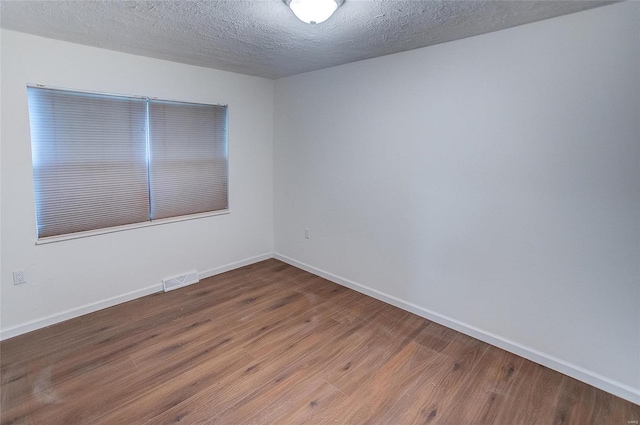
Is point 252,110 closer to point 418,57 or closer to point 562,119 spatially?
point 418,57

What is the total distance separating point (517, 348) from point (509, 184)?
128 cm

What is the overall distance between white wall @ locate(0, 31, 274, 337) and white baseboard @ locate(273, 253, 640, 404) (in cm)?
163

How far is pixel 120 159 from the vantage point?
10.2 ft

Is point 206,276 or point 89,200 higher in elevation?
point 89,200

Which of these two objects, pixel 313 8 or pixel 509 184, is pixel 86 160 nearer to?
pixel 313 8

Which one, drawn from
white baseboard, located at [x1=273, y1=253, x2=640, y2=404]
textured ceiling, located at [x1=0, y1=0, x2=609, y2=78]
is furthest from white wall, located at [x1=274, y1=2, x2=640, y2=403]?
textured ceiling, located at [x1=0, y1=0, x2=609, y2=78]

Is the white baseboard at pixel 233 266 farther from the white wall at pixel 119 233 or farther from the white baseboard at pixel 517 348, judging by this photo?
the white baseboard at pixel 517 348

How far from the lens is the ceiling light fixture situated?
5.96 feet

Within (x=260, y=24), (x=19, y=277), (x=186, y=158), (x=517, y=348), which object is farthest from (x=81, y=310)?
(x=517, y=348)

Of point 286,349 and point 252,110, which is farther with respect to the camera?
point 252,110

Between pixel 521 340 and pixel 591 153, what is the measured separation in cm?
145

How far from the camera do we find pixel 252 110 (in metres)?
4.11

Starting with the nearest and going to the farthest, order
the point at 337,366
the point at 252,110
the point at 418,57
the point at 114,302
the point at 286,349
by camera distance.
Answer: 1. the point at 337,366
2. the point at 286,349
3. the point at 418,57
4. the point at 114,302
5. the point at 252,110

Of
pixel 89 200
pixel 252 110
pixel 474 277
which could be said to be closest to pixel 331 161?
pixel 252 110
